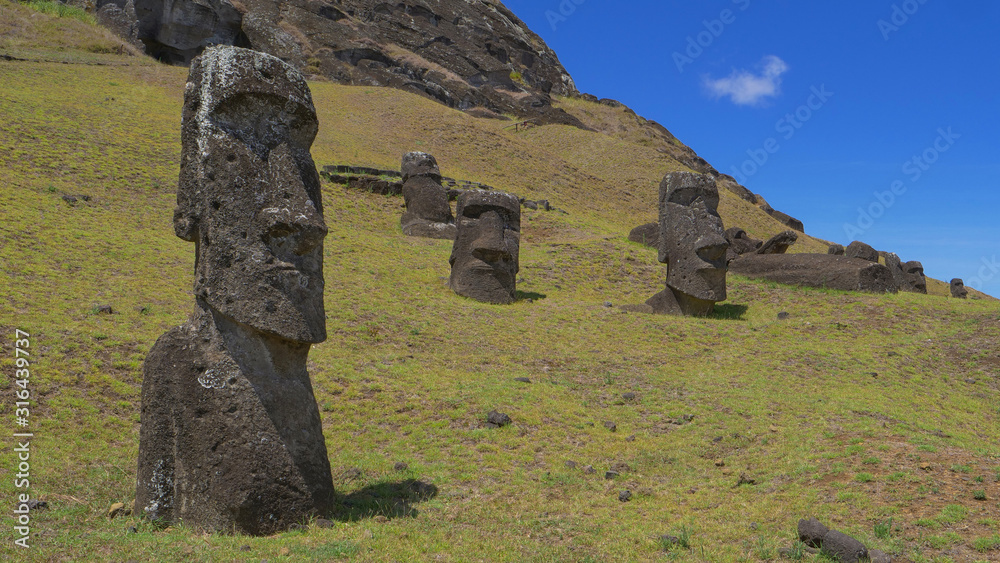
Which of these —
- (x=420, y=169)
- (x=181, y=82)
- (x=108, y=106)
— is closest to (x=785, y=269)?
(x=420, y=169)

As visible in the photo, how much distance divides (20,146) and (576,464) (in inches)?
879

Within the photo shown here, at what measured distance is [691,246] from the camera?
16.5 m

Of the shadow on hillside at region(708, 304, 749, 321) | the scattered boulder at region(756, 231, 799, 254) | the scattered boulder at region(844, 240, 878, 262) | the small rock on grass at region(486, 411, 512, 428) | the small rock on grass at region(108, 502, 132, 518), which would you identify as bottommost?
the small rock on grass at region(108, 502, 132, 518)

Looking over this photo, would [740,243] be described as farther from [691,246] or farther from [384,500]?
[384,500]

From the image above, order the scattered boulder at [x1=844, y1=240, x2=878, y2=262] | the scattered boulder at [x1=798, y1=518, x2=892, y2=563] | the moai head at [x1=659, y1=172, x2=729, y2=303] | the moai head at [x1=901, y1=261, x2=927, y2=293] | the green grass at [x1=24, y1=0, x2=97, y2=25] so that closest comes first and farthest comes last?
the scattered boulder at [x1=798, y1=518, x2=892, y2=563] → the moai head at [x1=659, y1=172, x2=729, y2=303] → the scattered boulder at [x1=844, y1=240, x2=878, y2=262] → the moai head at [x1=901, y1=261, x2=927, y2=293] → the green grass at [x1=24, y1=0, x2=97, y2=25]

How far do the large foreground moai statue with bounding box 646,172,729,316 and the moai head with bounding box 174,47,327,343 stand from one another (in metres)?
11.9

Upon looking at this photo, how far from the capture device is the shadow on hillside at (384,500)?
6.31 m

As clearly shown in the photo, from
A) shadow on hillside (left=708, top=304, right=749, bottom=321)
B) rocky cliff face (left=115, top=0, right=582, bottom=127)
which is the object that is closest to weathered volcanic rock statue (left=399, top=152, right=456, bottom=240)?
shadow on hillside (left=708, top=304, right=749, bottom=321)

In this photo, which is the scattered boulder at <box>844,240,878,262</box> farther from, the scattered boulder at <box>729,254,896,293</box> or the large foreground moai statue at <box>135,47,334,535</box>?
the large foreground moai statue at <box>135,47,334,535</box>

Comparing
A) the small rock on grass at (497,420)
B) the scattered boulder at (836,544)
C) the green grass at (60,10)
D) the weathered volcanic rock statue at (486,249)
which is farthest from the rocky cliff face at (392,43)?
the scattered boulder at (836,544)

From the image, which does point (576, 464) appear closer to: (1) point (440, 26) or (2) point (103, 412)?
(2) point (103, 412)

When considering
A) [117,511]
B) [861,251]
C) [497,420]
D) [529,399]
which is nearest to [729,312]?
[529,399]

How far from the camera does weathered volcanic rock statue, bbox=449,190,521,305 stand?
17.3 m

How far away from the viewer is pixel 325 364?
11.2 meters
